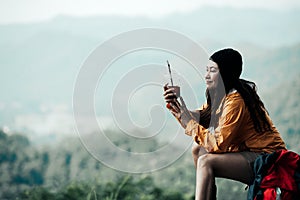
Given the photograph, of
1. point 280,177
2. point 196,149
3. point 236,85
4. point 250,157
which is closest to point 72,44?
point 196,149

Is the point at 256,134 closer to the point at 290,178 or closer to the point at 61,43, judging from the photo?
the point at 290,178

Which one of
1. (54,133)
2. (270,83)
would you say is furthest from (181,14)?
(54,133)

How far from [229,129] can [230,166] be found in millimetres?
162

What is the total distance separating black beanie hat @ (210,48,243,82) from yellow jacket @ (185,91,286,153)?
0.08 metres

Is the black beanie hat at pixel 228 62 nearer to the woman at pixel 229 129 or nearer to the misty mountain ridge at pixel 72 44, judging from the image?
the woman at pixel 229 129

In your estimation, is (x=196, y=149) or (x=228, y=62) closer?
(x=228, y=62)

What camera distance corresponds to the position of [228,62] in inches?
84.6

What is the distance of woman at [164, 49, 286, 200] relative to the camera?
205 centimetres

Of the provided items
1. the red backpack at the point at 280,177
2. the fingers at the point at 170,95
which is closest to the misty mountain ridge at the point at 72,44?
the fingers at the point at 170,95

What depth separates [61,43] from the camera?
50.4ft

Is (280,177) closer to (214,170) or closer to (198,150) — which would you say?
(214,170)

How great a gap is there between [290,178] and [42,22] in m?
15.4

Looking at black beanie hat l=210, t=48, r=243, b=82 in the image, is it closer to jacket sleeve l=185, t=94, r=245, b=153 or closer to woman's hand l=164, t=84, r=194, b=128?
jacket sleeve l=185, t=94, r=245, b=153

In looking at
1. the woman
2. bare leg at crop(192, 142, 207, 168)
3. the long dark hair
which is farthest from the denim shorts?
bare leg at crop(192, 142, 207, 168)
